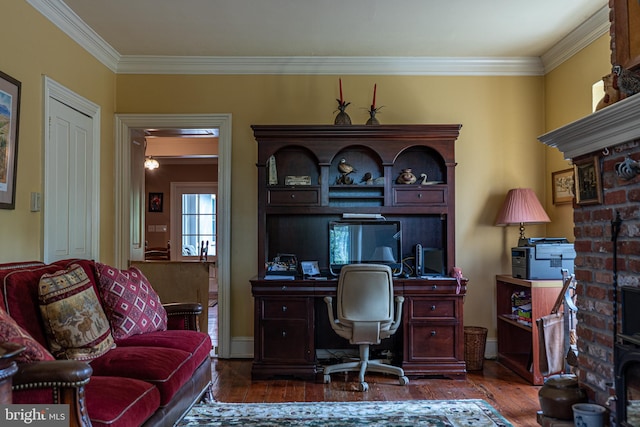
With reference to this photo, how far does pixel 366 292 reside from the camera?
11.9 feet

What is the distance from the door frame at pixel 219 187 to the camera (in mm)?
4449

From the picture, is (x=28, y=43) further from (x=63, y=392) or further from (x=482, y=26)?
(x=482, y=26)

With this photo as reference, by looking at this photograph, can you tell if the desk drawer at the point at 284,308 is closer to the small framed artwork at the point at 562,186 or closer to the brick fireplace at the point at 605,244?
the brick fireplace at the point at 605,244

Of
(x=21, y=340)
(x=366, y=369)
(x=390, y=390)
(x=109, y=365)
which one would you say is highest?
(x=21, y=340)

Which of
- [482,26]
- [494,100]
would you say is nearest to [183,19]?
[482,26]

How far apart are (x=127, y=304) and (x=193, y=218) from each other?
7098 millimetres

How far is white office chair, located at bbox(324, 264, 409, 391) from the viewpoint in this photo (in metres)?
3.63

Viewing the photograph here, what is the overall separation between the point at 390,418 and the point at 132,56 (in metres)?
3.67

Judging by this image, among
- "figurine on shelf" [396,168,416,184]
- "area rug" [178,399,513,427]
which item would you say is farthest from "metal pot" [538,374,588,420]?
"figurine on shelf" [396,168,416,184]

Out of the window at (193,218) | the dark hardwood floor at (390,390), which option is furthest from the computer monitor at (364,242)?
the window at (193,218)

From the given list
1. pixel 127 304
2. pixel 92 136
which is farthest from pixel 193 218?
pixel 127 304

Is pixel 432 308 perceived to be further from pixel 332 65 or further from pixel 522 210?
pixel 332 65

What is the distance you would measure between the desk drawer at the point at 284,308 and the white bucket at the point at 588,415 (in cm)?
203

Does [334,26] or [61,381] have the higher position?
[334,26]
